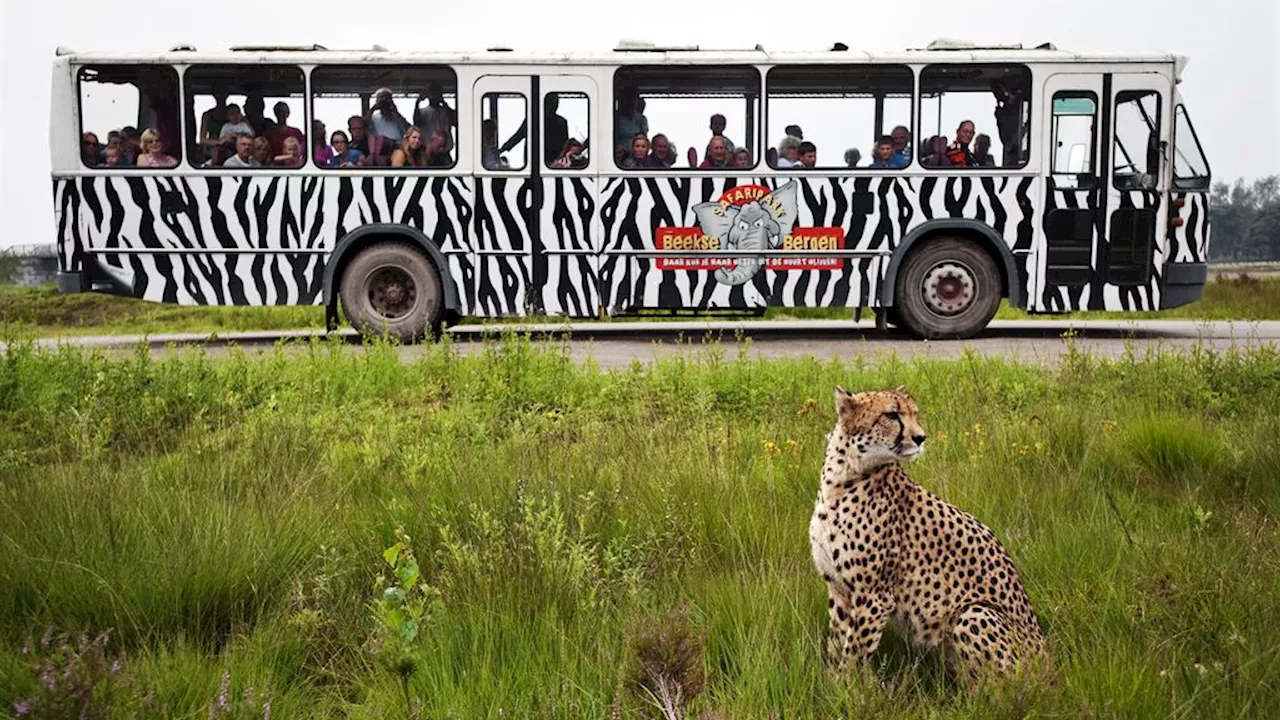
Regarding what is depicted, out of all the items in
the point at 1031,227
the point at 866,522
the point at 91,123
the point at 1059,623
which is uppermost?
the point at 91,123

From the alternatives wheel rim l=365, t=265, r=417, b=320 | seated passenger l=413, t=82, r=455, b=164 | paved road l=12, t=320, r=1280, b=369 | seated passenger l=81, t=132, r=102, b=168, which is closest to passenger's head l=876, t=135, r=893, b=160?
paved road l=12, t=320, r=1280, b=369

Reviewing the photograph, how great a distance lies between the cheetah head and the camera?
2826mm

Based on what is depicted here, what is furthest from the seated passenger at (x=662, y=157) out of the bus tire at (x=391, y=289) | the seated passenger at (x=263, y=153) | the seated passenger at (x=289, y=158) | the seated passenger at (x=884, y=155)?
the seated passenger at (x=263, y=153)

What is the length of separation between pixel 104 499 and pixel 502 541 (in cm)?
159

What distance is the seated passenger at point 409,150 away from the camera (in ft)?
39.4

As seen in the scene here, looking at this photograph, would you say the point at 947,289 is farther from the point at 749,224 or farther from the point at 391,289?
the point at 391,289

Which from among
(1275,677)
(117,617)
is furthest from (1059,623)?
(117,617)

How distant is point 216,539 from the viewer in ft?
12.2

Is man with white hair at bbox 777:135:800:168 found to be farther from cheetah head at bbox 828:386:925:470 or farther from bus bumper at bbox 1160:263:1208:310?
cheetah head at bbox 828:386:925:470

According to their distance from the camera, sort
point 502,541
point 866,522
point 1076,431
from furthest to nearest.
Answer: point 1076,431 < point 502,541 < point 866,522

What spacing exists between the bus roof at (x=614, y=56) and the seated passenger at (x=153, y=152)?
778mm

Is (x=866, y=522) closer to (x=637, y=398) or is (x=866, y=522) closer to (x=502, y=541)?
(x=502, y=541)

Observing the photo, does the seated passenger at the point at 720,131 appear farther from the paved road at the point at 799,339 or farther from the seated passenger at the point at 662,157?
the paved road at the point at 799,339

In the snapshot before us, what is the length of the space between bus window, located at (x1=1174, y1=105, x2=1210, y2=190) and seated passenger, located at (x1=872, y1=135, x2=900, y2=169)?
298 cm
